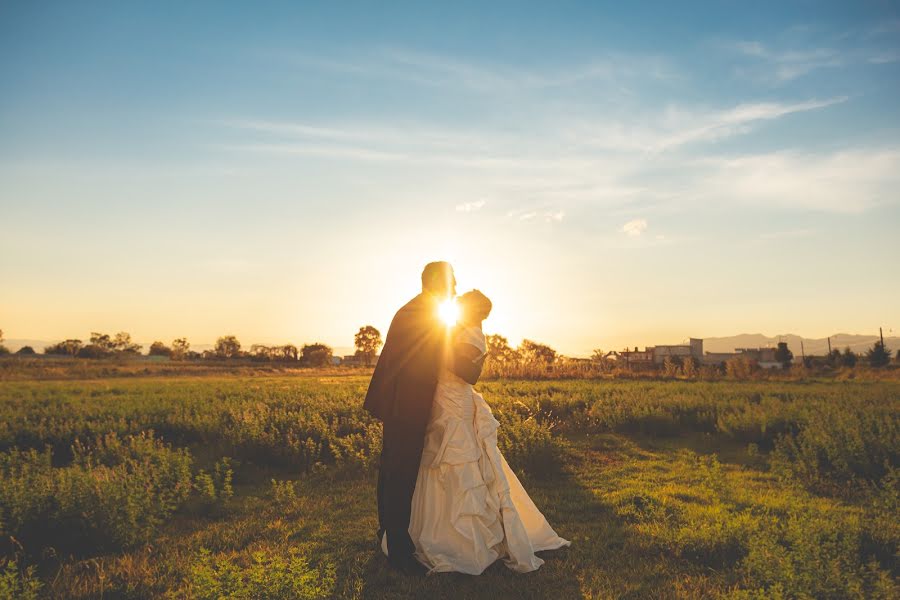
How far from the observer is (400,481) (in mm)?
5297

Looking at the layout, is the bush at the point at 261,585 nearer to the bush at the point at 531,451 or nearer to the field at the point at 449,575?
the field at the point at 449,575

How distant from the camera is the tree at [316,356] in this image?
8169 cm

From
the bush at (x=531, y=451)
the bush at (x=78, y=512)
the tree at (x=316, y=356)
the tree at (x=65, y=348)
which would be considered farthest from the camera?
the tree at (x=65, y=348)

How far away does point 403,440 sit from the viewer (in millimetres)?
5328

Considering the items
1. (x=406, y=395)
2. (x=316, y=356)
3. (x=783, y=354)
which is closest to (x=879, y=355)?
(x=783, y=354)

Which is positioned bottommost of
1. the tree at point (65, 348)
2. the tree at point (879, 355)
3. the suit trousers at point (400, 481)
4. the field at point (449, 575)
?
the field at point (449, 575)

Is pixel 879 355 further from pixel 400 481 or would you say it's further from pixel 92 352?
pixel 92 352

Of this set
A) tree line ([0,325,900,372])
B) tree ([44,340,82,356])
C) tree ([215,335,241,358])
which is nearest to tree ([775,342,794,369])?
tree line ([0,325,900,372])

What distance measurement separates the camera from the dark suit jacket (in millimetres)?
5375

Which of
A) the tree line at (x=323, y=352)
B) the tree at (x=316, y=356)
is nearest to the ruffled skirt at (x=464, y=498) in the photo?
the tree line at (x=323, y=352)

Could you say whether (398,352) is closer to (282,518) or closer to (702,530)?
(282,518)

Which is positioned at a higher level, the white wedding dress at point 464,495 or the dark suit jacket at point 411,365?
the dark suit jacket at point 411,365

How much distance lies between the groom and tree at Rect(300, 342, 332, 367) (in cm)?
7573

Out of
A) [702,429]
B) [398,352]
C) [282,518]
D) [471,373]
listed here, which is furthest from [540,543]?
[702,429]
